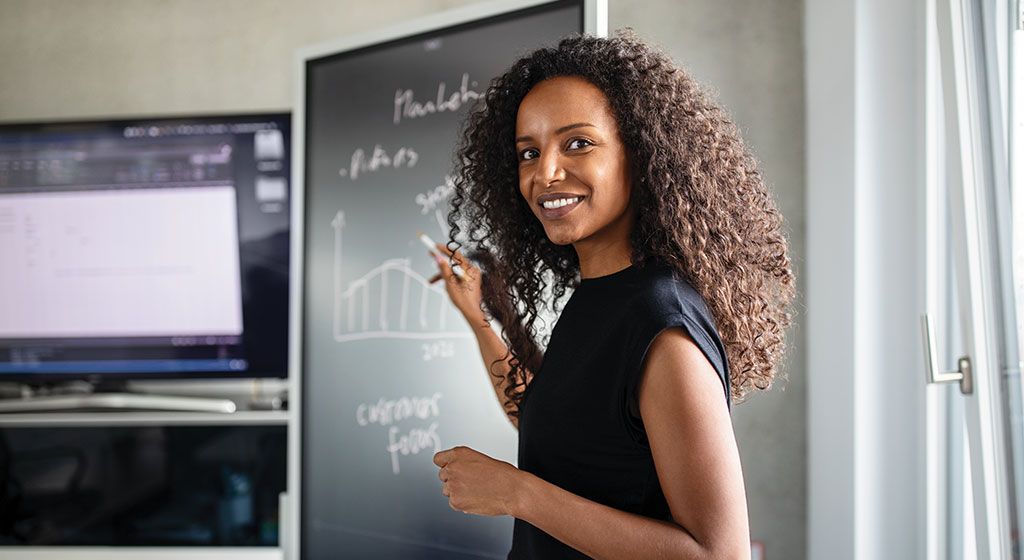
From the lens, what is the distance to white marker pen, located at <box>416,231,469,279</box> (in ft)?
4.46

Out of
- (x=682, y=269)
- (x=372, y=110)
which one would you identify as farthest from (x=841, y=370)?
(x=372, y=110)

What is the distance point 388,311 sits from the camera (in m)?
1.56

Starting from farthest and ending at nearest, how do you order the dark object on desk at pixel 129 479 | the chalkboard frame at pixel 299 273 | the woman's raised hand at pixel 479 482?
the dark object on desk at pixel 129 479
the chalkboard frame at pixel 299 273
the woman's raised hand at pixel 479 482

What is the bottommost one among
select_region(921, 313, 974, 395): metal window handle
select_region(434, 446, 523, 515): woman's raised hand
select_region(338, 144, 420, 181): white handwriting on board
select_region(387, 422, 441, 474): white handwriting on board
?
select_region(387, 422, 441, 474): white handwriting on board

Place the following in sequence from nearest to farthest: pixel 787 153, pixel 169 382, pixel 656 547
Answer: pixel 656 547 < pixel 787 153 < pixel 169 382

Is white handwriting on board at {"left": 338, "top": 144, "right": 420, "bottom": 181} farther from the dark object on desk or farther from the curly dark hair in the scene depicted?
the dark object on desk

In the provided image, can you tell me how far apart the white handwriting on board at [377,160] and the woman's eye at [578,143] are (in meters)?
0.70

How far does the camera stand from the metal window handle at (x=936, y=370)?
1.25 m

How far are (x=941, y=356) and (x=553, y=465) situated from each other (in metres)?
1.12

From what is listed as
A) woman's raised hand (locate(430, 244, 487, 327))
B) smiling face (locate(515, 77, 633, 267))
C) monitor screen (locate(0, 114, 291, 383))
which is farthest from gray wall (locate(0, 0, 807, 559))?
smiling face (locate(515, 77, 633, 267))

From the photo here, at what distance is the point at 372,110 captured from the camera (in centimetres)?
159

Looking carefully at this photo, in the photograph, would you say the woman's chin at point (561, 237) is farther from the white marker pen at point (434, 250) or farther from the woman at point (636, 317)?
the white marker pen at point (434, 250)

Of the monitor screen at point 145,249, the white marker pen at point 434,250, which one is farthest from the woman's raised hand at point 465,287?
the monitor screen at point 145,249

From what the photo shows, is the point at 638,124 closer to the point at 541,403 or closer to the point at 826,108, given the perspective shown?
the point at 541,403
